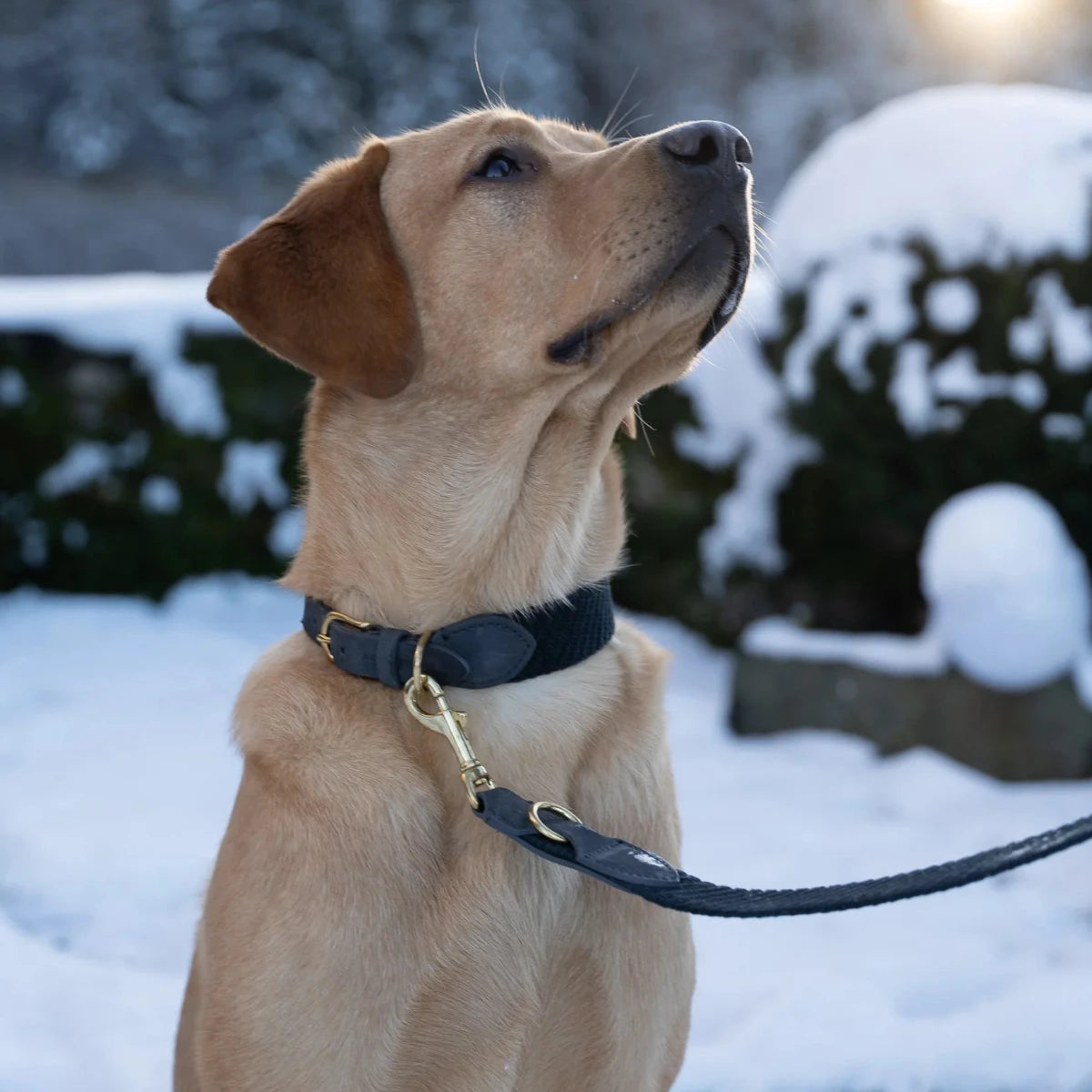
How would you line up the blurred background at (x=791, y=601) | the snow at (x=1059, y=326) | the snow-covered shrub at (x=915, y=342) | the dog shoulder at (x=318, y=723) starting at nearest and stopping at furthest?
the dog shoulder at (x=318, y=723) < the blurred background at (x=791, y=601) < the snow at (x=1059, y=326) < the snow-covered shrub at (x=915, y=342)

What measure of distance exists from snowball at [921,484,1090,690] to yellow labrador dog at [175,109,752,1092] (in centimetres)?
245

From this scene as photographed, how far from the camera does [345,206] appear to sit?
2248 mm

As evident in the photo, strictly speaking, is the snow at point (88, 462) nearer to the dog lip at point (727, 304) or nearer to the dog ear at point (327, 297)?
the dog ear at point (327, 297)

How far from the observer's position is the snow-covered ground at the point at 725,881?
2.83 metres

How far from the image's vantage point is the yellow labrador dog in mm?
1825

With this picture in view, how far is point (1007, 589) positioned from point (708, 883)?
3050 mm

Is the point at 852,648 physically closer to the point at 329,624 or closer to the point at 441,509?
the point at 441,509

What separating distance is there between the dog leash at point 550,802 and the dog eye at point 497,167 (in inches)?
32.0

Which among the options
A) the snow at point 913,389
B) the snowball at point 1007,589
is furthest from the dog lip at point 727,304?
the snow at point 913,389

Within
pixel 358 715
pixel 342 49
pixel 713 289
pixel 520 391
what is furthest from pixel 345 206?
pixel 342 49

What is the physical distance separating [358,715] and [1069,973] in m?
2.23

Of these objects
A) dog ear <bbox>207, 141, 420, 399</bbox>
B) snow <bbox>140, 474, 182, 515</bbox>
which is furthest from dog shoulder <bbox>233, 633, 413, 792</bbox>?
snow <bbox>140, 474, 182, 515</bbox>

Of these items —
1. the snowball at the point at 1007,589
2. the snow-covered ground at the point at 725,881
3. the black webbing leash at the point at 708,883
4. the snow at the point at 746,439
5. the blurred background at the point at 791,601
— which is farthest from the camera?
the snow at the point at 746,439

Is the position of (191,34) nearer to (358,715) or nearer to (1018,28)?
(1018,28)
